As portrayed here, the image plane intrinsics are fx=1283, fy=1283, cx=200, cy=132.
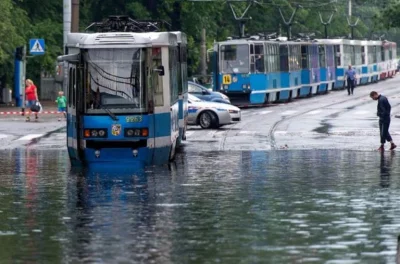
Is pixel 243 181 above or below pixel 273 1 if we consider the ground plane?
below

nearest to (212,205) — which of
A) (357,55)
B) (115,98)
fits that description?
(115,98)

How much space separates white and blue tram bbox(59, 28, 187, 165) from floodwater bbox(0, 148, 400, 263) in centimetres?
65

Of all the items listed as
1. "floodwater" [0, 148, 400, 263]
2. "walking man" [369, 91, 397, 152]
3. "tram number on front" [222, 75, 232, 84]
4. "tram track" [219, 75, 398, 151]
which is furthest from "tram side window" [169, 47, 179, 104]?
"tram number on front" [222, 75, 232, 84]

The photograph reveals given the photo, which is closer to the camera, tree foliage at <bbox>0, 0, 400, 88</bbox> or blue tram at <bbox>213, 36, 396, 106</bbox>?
blue tram at <bbox>213, 36, 396, 106</bbox>

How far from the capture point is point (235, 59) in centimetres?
5612

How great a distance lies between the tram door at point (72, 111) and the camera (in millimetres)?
25094

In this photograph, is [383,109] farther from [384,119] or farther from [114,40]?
[114,40]

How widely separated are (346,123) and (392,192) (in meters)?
23.9

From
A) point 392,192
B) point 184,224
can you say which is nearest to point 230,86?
point 392,192

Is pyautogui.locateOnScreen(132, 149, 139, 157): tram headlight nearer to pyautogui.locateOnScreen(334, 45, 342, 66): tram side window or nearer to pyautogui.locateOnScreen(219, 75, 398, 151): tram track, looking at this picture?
pyautogui.locateOnScreen(219, 75, 398, 151): tram track

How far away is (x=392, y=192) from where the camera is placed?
19.9 meters

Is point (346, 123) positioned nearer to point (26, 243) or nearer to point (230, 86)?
point (230, 86)

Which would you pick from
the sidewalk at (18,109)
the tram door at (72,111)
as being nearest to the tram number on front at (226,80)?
the sidewalk at (18,109)

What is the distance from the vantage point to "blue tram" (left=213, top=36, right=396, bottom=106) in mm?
56000
